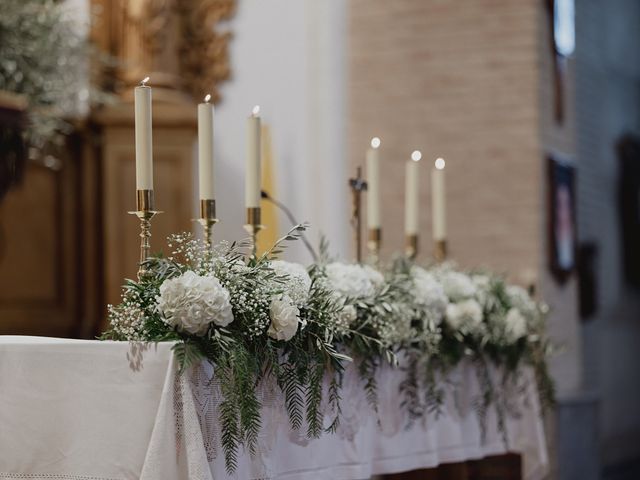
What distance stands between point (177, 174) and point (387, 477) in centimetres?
268

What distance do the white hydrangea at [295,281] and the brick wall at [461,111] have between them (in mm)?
3862

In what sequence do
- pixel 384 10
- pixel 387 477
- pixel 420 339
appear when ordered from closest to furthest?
1. pixel 420 339
2. pixel 387 477
3. pixel 384 10

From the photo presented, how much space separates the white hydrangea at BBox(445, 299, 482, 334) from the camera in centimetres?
383

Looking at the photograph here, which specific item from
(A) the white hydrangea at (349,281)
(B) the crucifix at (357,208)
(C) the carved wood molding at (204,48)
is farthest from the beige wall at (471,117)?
(A) the white hydrangea at (349,281)

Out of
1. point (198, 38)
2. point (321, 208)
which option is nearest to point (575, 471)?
point (321, 208)

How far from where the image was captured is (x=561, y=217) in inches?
279

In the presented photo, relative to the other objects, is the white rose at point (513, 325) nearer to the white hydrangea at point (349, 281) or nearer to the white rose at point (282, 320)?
the white hydrangea at point (349, 281)

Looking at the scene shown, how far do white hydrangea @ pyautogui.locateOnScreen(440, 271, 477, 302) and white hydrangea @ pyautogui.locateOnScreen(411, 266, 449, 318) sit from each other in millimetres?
187

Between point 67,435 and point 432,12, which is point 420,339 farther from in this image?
point 432,12

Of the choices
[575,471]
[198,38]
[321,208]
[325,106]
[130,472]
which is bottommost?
[575,471]

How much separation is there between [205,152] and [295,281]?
1.44 feet

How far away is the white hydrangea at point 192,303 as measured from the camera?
8.68 feet

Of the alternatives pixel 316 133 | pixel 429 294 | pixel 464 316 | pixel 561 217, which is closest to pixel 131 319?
pixel 429 294

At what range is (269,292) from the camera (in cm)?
287
